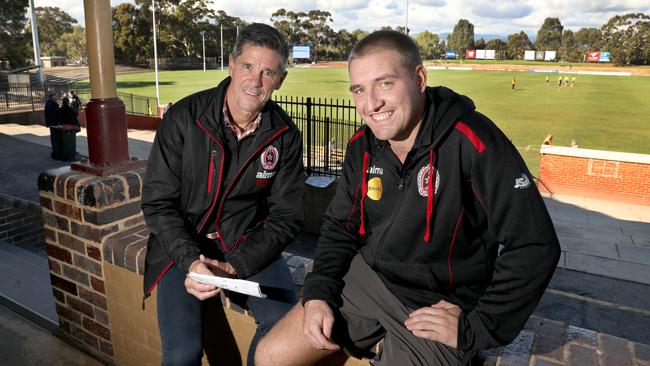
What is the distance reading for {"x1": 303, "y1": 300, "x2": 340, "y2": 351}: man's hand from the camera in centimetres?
175

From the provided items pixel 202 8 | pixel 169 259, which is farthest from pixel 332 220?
pixel 202 8

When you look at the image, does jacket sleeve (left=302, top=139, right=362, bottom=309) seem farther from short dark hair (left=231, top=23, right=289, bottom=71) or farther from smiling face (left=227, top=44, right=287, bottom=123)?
short dark hair (left=231, top=23, right=289, bottom=71)

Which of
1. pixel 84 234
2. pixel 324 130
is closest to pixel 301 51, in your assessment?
pixel 324 130

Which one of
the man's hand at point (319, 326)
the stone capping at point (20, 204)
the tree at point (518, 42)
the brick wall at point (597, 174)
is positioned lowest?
the brick wall at point (597, 174)

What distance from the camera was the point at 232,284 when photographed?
1.82 m

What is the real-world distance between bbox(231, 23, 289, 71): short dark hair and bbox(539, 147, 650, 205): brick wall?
14.0 metres

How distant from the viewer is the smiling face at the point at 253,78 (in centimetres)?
234

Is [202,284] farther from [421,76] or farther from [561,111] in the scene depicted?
[561,111]

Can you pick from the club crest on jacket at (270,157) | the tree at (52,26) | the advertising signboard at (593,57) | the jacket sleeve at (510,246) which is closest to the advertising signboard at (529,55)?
the advertising signboard at (593,57)

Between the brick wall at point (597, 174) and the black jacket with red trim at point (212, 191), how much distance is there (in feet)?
45.9

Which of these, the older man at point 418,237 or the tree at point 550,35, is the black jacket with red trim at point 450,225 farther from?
the tree at point 550,35

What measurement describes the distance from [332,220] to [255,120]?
0.70 meters

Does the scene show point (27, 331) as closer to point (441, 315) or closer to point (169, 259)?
point (169, 259)

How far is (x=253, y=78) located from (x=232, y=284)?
1.04 metres
